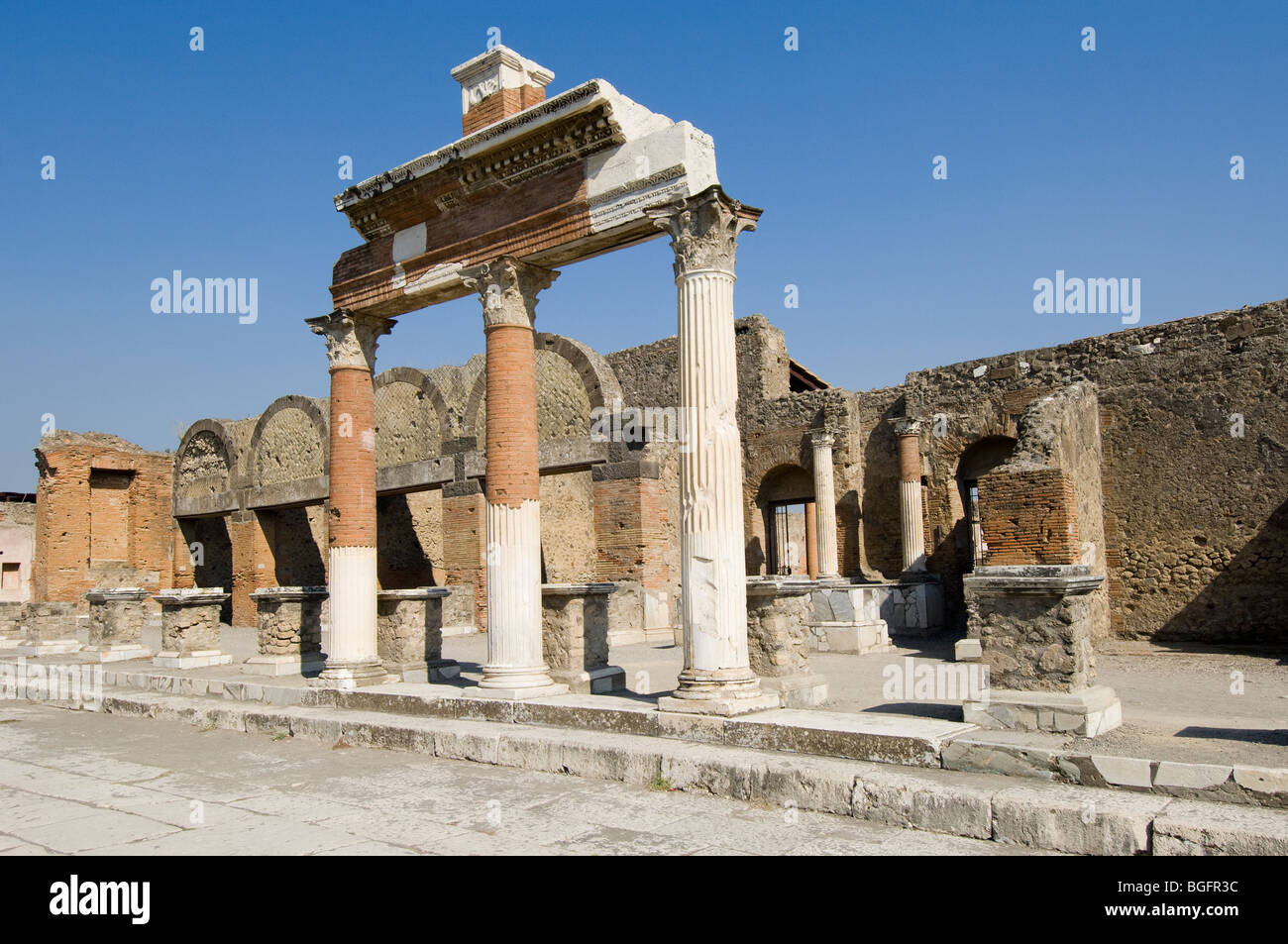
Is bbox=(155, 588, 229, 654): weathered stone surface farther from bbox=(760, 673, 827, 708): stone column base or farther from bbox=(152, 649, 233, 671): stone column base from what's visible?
bbox=(760, 673, 827, 708): stone column base

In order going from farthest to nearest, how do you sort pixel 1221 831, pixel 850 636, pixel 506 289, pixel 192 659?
pixel 850 636 < pixel 192 659 < pixel 506 289 < pixel 1221 831

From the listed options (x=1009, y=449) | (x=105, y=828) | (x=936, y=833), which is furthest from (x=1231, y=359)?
(x=105, y=828)

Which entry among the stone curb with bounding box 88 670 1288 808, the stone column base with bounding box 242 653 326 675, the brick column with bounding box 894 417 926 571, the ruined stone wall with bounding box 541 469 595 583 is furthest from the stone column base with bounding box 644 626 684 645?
the stone curb with bounding box 88 670 1288 808

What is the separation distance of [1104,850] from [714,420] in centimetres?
355

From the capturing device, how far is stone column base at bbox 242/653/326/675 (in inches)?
412

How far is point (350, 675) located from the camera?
350 inches

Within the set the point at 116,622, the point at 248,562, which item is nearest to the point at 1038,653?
the point at 116,622

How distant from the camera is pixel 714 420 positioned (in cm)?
655

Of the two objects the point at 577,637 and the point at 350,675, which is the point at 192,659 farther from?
the point at 577,637

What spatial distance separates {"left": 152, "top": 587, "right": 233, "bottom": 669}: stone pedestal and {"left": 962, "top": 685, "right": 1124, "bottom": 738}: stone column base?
386 inches

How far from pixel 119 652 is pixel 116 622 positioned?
1.37 ft

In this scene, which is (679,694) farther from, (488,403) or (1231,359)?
(1231,359)

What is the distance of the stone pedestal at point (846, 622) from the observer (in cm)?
1286

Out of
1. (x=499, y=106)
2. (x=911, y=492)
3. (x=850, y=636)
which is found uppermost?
(x=499, y=106)
